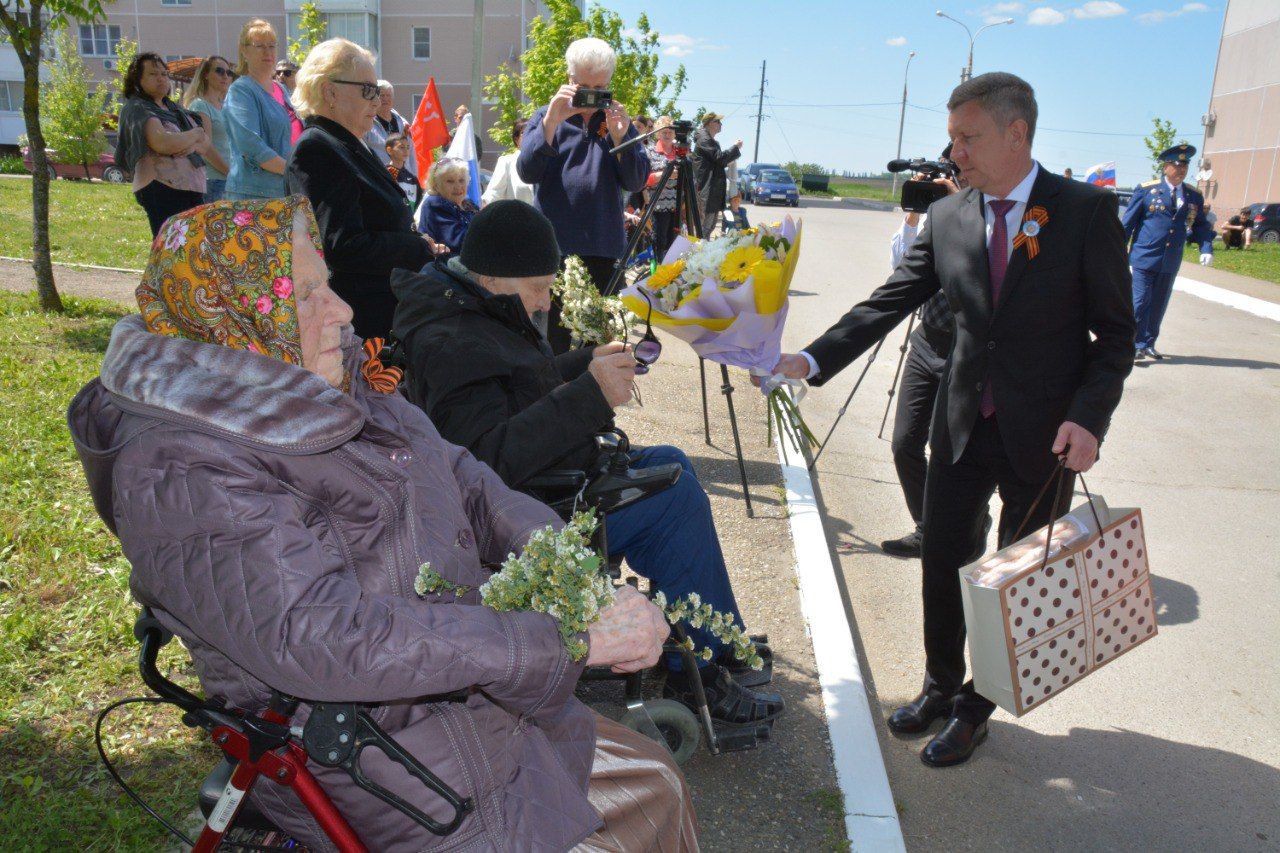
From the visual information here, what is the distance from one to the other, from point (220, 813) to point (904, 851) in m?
2.03

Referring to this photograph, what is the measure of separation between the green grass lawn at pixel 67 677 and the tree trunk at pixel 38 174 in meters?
3.28

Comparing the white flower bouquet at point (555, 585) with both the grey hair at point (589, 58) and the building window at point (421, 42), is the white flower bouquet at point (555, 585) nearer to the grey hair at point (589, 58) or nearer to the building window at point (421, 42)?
the grey hair at point (589, 58)

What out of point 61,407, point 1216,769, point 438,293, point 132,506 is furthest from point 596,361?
point 61,407

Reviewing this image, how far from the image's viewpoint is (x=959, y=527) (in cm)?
345

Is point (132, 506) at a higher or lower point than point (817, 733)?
higher

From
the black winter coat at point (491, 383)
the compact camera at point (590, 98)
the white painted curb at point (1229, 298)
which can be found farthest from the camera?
the white painted curb at point (1229, 298)

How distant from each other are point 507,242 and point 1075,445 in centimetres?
196

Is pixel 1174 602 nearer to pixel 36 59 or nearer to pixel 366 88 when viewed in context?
pixel 366 88

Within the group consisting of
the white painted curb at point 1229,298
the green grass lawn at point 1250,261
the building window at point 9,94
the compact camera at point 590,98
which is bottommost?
the white painted curb at point 1229,298

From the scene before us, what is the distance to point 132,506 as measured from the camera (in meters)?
1.65

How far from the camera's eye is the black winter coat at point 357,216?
4195 millimetres

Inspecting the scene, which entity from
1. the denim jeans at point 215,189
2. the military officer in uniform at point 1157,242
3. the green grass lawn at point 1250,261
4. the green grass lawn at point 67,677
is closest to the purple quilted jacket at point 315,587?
the green grass lawn at point 67,677

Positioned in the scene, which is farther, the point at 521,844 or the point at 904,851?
the point at 904,851

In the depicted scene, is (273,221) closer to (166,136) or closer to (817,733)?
(817,733)
